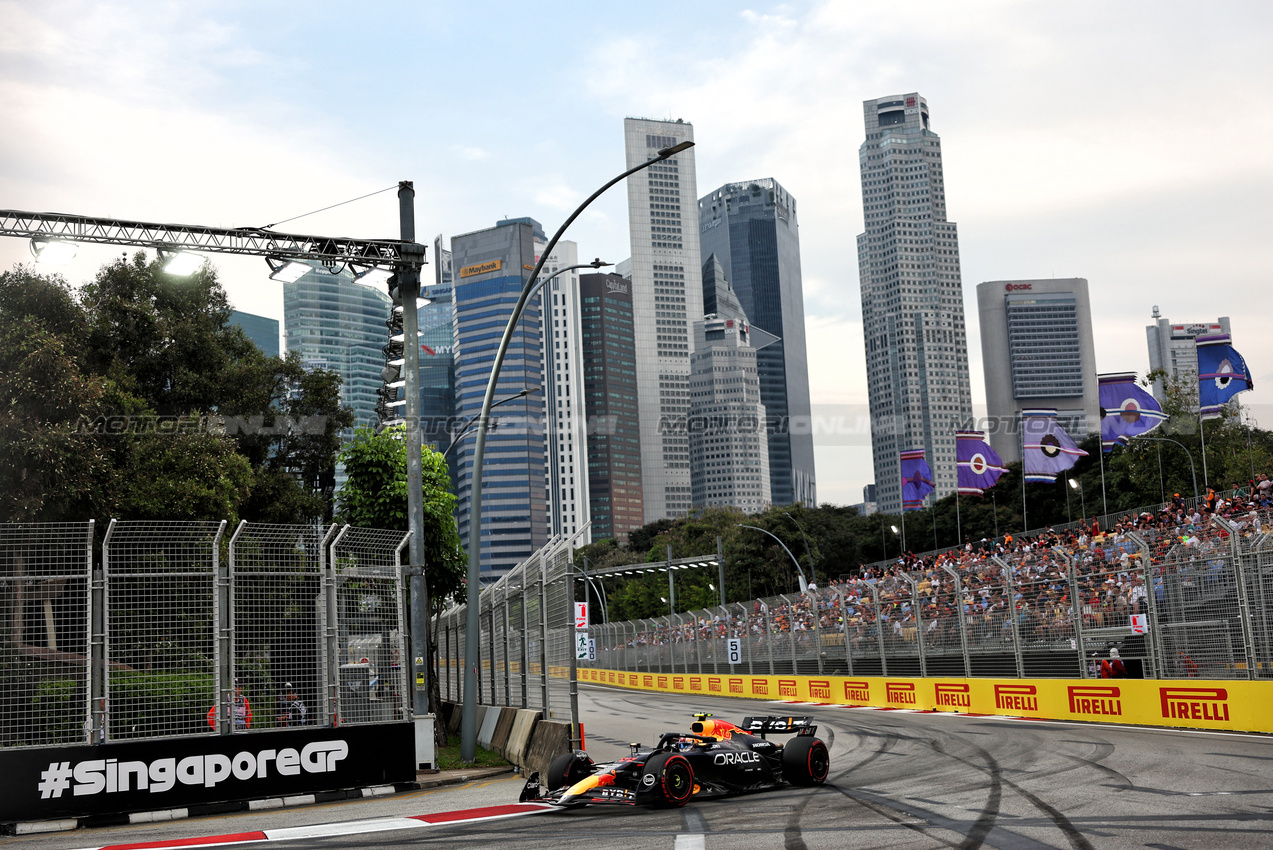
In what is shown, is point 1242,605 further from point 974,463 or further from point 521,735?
point 974,463

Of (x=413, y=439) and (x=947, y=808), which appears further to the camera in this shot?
(x=413, y=439)

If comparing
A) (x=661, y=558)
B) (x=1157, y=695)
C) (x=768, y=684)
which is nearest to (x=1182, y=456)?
(x=768, y=684)

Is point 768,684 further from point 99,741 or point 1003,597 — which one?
point 99,741

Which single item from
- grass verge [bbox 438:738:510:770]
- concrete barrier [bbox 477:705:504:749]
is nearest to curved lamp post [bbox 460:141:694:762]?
grass verge [bbox 438:738:510:770]

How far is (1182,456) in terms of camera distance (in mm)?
54875

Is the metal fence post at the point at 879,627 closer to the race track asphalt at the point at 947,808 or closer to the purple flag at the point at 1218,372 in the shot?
the race track asphalt at the point at 947,808

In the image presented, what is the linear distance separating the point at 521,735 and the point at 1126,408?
31.4m

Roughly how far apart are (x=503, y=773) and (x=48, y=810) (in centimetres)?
586

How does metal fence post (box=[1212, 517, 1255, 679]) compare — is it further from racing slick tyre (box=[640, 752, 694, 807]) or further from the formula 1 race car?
racing slick tyre (box=[640, 752, 694, 807])

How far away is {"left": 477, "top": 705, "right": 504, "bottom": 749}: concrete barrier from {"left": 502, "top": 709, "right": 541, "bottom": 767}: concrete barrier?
1.44 meters

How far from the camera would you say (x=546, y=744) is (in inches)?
565

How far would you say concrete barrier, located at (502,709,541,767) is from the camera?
15.4 metres

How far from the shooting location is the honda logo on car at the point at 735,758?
11250 mm

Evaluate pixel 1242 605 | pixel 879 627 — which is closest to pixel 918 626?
pixel 879 627
